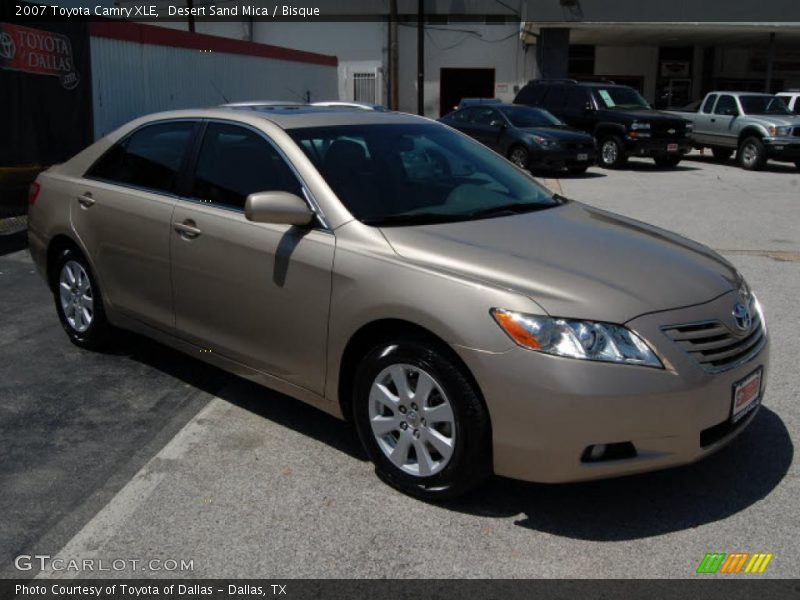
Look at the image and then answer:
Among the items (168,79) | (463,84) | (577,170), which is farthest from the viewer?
(463,84)

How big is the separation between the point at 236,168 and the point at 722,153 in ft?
66.5

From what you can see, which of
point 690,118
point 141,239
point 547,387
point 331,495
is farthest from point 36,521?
point 690,118

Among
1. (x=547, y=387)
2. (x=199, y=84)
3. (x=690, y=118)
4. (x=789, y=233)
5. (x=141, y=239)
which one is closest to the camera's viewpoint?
(x=547, y=387)

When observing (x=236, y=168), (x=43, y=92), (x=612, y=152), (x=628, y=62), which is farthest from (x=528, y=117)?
(x=628, y=62)

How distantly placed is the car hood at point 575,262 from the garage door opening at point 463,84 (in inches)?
1225

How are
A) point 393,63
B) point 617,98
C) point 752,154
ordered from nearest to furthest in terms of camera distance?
point 752,154, point 617,98, point 393,63

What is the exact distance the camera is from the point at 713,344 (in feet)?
11.4

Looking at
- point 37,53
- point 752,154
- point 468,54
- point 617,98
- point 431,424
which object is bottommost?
point 752,154

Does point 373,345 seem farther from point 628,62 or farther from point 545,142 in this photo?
point 628,62

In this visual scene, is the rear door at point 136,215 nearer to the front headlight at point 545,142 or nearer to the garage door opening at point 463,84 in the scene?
the front headlight at point 545,142

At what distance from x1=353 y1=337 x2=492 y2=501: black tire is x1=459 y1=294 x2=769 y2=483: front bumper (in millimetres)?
72

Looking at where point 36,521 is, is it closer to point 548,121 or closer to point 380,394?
point 380,394

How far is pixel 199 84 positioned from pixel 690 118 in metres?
12.3

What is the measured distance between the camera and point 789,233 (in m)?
10.8
